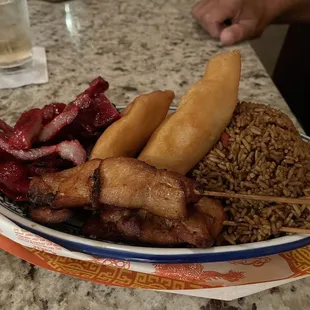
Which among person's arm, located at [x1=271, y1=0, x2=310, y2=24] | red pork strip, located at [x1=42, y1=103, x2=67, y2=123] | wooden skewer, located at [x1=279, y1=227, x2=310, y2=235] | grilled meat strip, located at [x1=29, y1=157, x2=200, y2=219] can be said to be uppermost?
red pork strip, located at [x1=42, y1=103, x2=67, y2=123]

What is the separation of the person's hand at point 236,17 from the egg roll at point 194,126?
2.96 ft

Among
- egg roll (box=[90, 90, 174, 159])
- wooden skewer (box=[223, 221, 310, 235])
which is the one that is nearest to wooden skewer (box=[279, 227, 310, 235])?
wooden skewer (box=[223, 221, 310, 235])

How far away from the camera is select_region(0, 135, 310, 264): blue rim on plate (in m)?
0.82

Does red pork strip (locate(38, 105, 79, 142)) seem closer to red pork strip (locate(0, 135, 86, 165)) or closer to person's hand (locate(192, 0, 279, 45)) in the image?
red pork strip (locate(0, 135, 86, 165))

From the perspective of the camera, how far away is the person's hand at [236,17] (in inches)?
74.7

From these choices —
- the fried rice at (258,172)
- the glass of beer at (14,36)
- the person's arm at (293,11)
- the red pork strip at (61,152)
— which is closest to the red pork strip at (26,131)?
the red pork strip at (61,152)

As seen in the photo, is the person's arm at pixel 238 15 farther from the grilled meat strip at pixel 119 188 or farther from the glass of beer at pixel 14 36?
the grilled meat strip at pixel 119 188

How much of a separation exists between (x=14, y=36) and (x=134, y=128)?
0.79 m

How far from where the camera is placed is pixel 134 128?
40.1 inches

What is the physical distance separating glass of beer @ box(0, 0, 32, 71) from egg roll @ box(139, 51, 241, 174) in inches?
32.4

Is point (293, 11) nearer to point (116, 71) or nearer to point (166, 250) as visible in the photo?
point (116, 71)

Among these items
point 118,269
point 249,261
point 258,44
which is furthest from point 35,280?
point 258,44

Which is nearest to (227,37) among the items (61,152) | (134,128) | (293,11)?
(293,11)

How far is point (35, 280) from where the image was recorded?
0.93m
